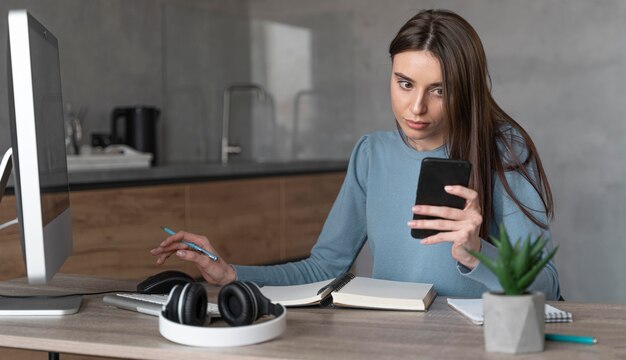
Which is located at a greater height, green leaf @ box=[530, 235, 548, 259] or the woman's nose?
the woman's nose

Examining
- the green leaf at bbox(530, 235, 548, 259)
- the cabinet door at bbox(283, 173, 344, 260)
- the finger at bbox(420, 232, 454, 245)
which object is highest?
the green leaf at bbox(530, 235, 548, 259)

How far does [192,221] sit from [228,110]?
56.5 inches

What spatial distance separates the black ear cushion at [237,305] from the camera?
1.37 metres

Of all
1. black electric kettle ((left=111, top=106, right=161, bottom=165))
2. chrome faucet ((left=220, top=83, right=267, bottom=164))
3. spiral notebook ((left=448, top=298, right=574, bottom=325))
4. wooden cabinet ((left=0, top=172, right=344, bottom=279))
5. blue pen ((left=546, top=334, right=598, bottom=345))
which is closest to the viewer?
blue pen ((left=546, top=334, right=598, bottom=345))

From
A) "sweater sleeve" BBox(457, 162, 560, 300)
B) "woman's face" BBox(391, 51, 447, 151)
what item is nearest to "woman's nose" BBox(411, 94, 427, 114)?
"woman's face" BBox(391, 51, 447, 151)

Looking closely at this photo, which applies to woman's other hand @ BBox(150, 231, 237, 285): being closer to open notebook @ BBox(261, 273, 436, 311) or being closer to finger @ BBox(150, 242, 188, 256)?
finger @ BBox(150, 242, 188, 256)

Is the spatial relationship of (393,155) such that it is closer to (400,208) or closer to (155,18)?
(400,208)

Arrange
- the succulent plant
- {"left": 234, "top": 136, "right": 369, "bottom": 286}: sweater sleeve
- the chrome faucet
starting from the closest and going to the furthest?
the succulent plant, {"left": 234, "top": 136, "right": 369, "bottom": 286}: sweater sleeve, the chrome faucet

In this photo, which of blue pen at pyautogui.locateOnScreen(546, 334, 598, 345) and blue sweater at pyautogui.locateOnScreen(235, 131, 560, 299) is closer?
blue pen at pyautogui.locateOnScreen(546, 334, 598, 345)

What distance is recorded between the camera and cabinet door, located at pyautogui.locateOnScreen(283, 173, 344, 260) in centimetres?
441

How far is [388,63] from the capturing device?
496 cm

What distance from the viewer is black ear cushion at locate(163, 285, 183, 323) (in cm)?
136

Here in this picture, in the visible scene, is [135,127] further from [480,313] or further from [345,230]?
[480,313]

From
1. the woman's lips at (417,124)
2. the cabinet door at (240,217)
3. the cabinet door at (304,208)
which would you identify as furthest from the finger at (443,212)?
the cabinet door at (304,208)
